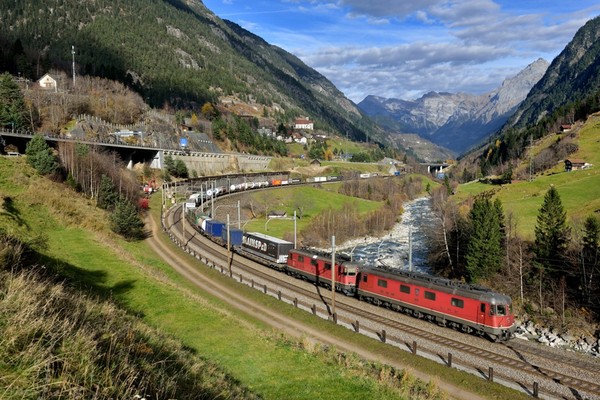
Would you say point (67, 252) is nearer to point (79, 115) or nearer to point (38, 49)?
point (79, 115)

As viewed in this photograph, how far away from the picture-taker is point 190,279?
45.4m

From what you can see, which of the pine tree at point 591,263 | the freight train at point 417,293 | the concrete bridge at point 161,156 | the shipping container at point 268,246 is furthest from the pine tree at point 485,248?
the concrete bridge at point 161,156

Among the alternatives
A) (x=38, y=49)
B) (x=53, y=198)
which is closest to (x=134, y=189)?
(x=53, y=198)

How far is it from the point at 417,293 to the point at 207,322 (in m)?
18.7

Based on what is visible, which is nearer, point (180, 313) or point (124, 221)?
point (180, 313)

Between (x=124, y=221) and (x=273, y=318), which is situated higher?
(x=124, y=221)

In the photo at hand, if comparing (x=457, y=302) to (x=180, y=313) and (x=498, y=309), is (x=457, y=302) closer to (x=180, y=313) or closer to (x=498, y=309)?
(x=498, y=309)

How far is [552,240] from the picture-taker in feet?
149

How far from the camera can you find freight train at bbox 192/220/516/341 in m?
31.4

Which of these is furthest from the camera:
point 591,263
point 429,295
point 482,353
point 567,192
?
point 567,192

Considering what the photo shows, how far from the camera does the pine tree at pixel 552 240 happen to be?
44469 mm

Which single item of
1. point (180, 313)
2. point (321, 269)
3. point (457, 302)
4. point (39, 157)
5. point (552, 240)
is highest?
point (39, 157)

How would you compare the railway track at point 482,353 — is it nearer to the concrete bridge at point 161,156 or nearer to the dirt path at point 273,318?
the dirt path at point 273,318

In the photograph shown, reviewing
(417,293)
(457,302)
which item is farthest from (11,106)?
(457,302)
